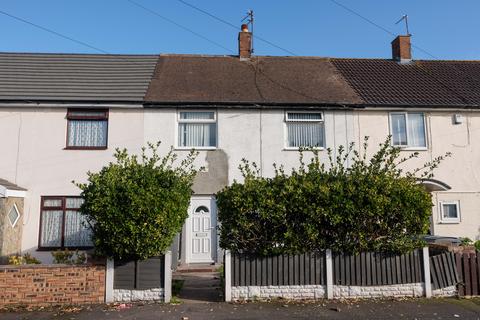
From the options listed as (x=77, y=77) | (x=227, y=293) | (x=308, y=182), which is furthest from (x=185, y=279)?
(x=77, y=77)

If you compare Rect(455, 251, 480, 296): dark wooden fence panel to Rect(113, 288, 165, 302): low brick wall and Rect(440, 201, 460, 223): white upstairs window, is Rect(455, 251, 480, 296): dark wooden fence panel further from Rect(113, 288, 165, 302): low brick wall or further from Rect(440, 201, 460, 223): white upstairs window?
Rect(113, 288, 165, 302): low brick wall

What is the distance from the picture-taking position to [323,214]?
8.01 m

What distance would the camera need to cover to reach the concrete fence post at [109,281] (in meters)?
7.96

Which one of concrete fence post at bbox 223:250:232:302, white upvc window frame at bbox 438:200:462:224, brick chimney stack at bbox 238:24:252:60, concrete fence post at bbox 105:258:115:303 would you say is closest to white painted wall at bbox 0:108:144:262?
concrete fence post at bbox 105:258:115:303

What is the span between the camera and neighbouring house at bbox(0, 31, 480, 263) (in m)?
12.4

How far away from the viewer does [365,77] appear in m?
15.4

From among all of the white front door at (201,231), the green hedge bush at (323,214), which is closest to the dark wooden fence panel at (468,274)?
the green hedge bush at (323,214)

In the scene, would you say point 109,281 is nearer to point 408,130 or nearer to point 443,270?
point 443,270

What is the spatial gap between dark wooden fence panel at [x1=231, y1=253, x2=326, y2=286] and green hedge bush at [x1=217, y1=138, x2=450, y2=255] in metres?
0.18

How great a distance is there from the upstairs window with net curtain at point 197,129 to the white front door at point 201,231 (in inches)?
70.7

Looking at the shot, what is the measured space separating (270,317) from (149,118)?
7893 mm

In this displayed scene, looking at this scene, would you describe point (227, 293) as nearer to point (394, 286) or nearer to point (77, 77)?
point (394, 286)

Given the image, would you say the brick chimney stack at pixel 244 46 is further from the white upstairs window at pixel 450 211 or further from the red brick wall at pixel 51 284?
the red brick wall at pixel 51 284

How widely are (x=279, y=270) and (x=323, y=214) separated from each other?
142cm
